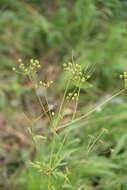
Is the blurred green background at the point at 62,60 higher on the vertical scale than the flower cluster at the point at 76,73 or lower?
lower

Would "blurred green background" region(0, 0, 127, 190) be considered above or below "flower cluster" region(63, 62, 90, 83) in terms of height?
below

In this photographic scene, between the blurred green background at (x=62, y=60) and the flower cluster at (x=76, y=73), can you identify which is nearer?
the flower cluster at (x=76, y=73)

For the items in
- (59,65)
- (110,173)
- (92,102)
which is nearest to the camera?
(110,173)

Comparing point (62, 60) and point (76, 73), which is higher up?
point (76, 73)

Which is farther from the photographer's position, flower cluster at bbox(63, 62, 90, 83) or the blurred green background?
the blurred green background

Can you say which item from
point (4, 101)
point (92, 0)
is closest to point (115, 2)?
point (92, 0)

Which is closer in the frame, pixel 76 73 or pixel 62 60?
pixel 76 73

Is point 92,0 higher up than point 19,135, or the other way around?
point 92,0

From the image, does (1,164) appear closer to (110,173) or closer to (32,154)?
(32,154)
